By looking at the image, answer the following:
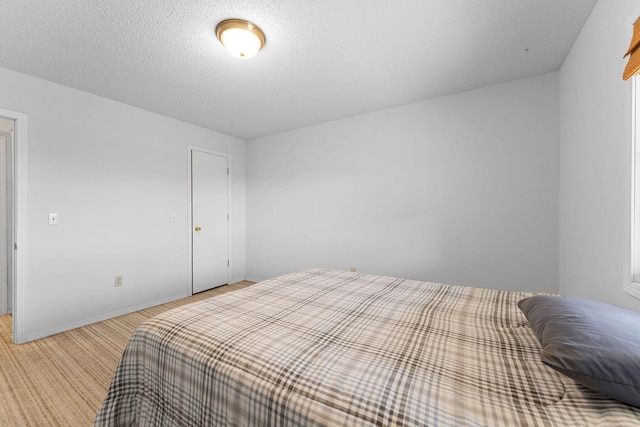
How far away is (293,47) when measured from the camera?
1949 mm

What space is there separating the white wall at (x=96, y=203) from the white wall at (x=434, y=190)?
1.49m

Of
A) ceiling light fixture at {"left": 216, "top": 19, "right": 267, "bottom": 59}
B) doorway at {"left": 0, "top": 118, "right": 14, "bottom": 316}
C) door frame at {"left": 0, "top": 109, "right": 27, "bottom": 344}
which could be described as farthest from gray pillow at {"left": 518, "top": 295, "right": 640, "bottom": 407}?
doorway at {"left": 0, "top": 118, "right": 14, "bottom": 316}

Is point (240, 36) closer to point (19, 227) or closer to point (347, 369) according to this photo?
point (347, 369)

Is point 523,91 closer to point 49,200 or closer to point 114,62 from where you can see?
point 114,62

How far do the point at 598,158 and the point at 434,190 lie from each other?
1349mm

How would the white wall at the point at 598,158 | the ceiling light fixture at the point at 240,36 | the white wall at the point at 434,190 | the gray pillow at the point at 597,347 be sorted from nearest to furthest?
the gray pillow at the point at 597,347
the white wall at the point at 598,158
the ceiling light fixture at the point at 240,36
the white wall at the point at 434,190

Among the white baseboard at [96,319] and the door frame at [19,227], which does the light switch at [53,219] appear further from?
the white baseboard at [96,319]

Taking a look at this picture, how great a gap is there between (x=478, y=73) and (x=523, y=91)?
49 cm

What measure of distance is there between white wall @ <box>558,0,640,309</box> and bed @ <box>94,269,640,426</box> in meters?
0.56

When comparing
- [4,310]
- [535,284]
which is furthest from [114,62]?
[535,284]

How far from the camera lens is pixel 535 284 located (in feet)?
7.83

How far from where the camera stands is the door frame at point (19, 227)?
2262 millimetres

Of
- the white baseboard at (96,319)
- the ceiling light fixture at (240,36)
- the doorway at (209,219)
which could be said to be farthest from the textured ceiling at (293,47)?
the white baseboard at (96,319)

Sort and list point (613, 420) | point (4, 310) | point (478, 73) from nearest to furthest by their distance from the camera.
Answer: point (613, 420), point (478, 73), point (4, 310)
